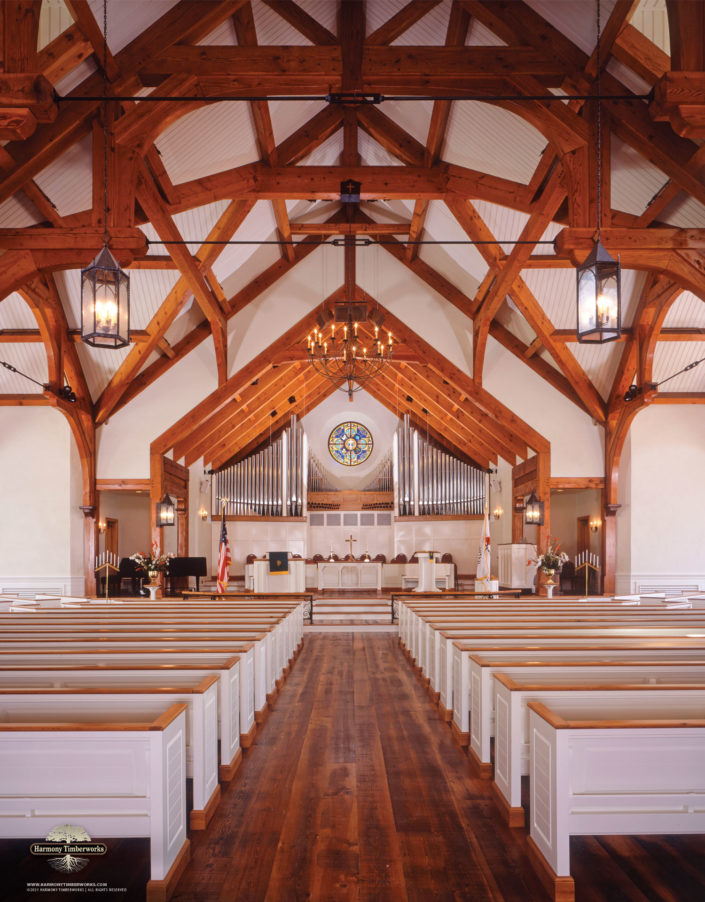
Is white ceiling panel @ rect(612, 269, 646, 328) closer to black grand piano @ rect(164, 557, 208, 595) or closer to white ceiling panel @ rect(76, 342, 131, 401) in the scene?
white ceiling panel @ rect(76, 342, 131, 401)

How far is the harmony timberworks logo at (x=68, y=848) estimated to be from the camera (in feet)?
9.52

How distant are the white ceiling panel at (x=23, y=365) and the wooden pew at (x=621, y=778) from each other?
10687 millimetres

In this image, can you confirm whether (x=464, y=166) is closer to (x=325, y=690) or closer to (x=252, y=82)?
(x=252, y=82)

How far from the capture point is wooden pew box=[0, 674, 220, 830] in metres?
3.28

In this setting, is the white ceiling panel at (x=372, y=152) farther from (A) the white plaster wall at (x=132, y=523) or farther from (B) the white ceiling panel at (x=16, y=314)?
(A) the white plaster wall at (x=132, y=523)

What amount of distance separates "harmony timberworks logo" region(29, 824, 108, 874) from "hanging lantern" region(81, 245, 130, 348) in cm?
312

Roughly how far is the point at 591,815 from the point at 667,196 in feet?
21.9

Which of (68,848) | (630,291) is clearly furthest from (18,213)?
(630,291)

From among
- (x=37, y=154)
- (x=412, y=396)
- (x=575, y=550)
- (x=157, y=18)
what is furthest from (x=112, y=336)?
(x=575, y=550)

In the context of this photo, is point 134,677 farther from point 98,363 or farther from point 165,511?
point 165,511

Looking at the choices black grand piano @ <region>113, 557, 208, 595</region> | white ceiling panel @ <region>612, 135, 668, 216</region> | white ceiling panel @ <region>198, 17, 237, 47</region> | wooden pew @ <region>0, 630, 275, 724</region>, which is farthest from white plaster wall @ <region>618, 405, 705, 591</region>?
white ceiling panel @ <region>198, 17, 237, 47</region>

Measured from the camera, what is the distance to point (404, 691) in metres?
6.51

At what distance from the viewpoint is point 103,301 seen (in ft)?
16.3

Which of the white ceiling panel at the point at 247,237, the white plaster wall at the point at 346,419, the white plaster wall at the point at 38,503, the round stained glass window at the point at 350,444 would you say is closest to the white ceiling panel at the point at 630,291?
the white ceiling panel at the point at 247,237
